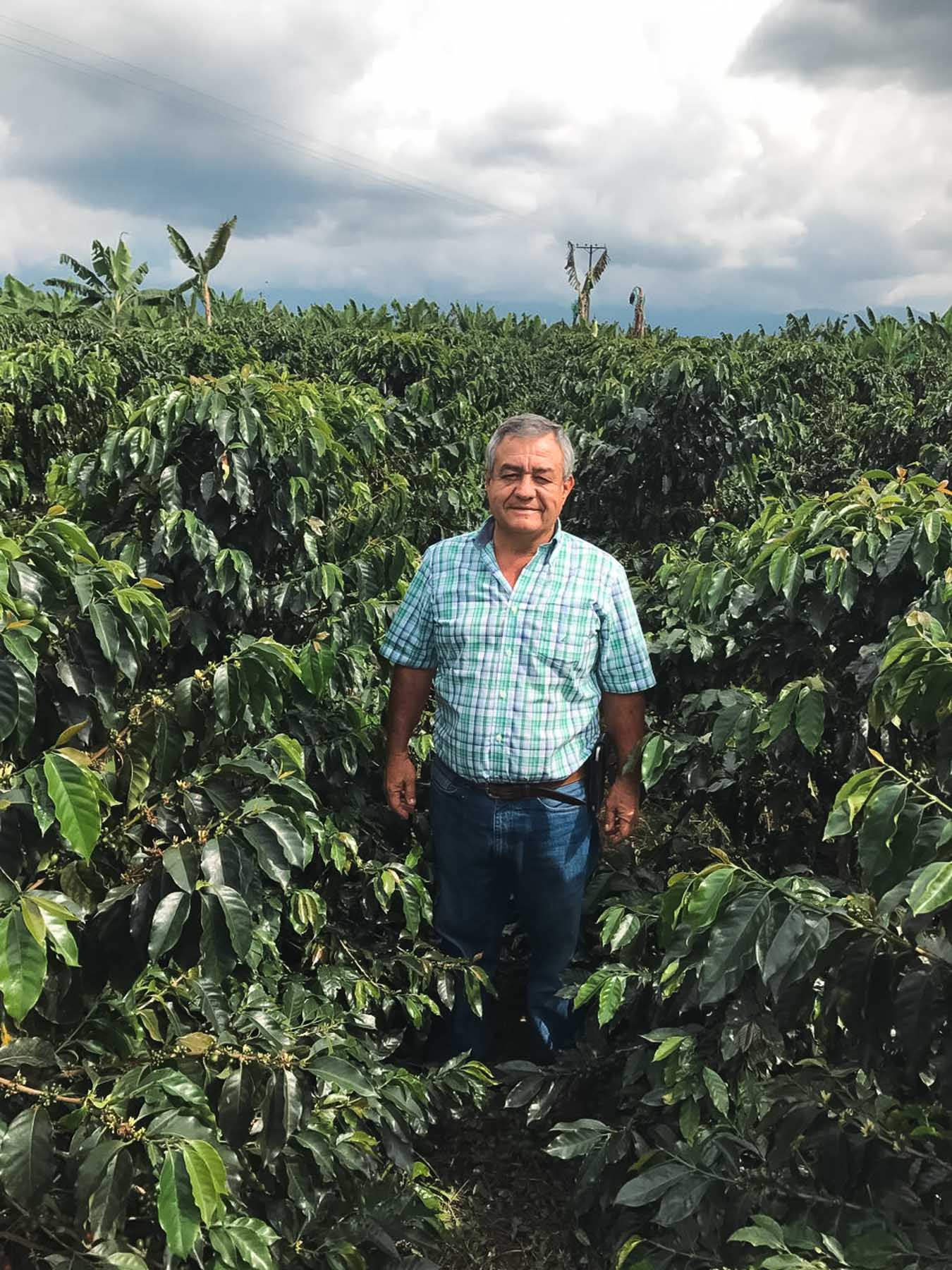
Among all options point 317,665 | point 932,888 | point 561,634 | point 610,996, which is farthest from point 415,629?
point 932,888

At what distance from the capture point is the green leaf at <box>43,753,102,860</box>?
4.54 ft

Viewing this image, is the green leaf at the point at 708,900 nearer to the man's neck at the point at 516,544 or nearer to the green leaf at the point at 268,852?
the green leaf at the point at 268,852

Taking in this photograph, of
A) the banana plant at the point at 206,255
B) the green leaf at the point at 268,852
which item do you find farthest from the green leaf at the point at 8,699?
the banana plant at the point at 206,255

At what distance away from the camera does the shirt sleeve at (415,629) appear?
2643 millimetres

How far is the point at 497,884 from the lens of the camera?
2.78 meters

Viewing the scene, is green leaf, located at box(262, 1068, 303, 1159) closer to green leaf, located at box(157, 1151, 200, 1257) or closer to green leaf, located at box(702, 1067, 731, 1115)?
green leaf, located at box(157, 1151, 200, 1257)

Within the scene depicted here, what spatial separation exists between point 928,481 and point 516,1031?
85.6 inches

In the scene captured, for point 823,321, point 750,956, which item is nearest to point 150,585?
point 750,956

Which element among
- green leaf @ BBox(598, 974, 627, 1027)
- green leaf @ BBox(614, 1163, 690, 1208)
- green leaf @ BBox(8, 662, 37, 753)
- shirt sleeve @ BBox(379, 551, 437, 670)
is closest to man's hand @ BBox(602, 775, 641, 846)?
green leaf @ BBox(598, 974, 627, 1027)

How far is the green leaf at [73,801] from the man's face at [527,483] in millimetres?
1381

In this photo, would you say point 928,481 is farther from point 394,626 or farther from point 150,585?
point 150,585

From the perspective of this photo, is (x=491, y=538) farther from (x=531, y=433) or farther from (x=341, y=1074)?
(x=341, y=1074)

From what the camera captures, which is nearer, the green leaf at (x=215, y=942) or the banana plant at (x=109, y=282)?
the green leaf at (x=215, y=942)

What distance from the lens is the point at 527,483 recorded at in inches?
97.6
